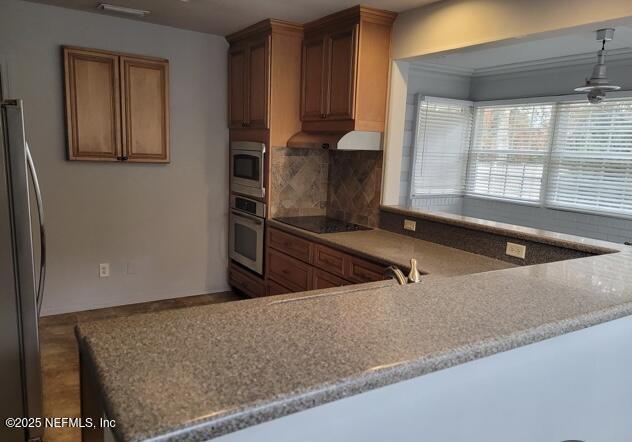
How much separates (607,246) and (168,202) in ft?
11.1

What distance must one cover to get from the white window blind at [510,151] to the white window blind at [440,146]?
5.8 inches

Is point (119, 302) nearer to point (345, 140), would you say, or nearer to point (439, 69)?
point (345, 140)

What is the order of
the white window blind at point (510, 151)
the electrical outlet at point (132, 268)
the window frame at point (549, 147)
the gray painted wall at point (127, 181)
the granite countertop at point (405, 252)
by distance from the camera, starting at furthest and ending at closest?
the white window blind at point (510, 151) < the window frame at point (549, 147) < the electrical outlet at point (132, 268) < the gray painted wall at point (127, 181) < the granite countertop at point (405, 252)

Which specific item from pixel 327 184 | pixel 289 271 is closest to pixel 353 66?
pixel 327 184

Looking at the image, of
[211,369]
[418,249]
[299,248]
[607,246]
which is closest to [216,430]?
[211,369]

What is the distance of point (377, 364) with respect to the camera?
0.76 meters

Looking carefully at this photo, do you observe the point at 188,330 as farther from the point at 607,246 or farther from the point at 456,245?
the point at 456,245

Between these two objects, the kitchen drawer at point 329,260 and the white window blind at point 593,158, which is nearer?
the kitchen drawer at point 329,260

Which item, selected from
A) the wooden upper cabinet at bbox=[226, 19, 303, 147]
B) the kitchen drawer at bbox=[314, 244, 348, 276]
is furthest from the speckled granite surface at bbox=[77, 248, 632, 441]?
the wooden upper cabinet at bbox=[226, 19, 303, 147]

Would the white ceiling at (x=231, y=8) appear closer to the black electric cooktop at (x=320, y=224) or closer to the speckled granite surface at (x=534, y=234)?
the speckled granite surface at (x=534, y=234)

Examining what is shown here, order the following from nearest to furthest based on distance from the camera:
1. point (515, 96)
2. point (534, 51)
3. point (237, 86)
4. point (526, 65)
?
1. point (237, 86)
2. point (534, 51)
3. point (526, 65)
4. point (515, 96)

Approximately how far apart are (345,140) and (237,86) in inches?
53.8

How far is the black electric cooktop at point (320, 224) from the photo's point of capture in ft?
11.3

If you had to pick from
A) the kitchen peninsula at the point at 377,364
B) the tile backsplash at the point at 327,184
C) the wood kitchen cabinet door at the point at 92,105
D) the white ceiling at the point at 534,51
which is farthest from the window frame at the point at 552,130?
the kitchen peninsula at the point at 377,364
